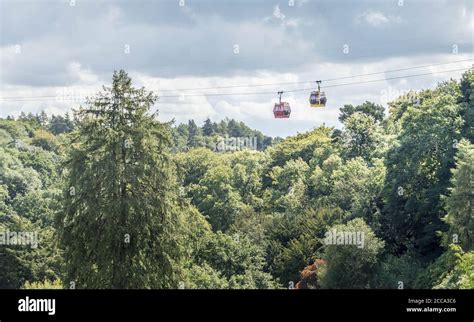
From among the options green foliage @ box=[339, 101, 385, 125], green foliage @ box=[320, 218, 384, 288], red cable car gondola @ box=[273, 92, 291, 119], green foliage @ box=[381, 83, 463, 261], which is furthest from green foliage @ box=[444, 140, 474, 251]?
green foliage @ box=[339, 101, 385, 125]

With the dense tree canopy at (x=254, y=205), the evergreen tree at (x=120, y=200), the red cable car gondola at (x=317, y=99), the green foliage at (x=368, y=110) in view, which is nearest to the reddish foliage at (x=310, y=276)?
the dense tree canopy at (x=254, y=205)

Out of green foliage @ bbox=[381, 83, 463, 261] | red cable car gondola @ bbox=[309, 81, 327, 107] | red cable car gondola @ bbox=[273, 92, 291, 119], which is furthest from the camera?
red cable car gondola @ bbox=[273, 92, 291, 119]

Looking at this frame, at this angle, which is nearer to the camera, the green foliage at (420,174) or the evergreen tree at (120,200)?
the evergreen tree at (120,200)

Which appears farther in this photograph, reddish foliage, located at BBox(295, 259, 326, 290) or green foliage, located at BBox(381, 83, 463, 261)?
green foliage, located at BBox(381, 83, 463, 261)

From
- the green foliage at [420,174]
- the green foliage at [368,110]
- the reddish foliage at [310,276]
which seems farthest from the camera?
the green foliage at [368,110]

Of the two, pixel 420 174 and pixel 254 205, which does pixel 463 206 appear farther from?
pixel 254 205

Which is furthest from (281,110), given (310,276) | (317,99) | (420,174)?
(310,276)

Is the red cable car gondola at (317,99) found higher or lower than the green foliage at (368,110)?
higher

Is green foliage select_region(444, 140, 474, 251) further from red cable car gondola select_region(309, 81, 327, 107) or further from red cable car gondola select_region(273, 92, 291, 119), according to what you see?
red cable car gondola select_region(273, 92, 291, 119)

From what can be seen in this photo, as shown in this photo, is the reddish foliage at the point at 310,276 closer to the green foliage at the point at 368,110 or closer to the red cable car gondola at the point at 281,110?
the red cable car gondola at the point at 281,110
